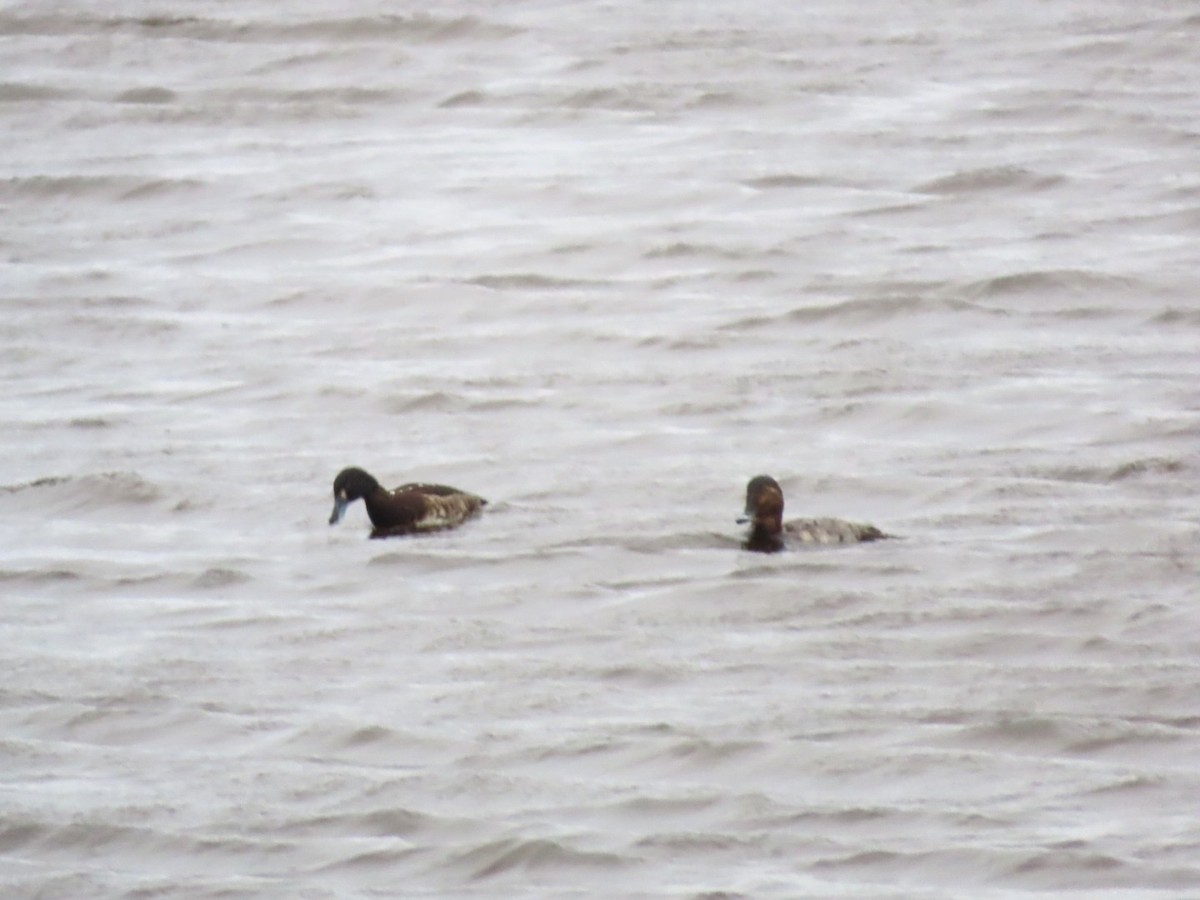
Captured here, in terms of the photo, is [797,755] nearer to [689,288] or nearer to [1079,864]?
[1079,864]

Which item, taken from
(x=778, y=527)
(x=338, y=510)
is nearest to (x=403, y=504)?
(x=338, y=510)

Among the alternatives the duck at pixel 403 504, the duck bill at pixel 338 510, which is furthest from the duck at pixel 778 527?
the duck bill at pixel 338 510

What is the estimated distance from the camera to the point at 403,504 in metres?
13.2

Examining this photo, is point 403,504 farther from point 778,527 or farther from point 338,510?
point 778,527

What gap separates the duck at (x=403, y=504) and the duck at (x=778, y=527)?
1.28 metres

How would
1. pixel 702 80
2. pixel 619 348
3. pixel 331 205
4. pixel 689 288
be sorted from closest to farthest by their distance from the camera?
pixel 619 348 → pixel 689 288 → pixel 331 205 → pixel 702 80

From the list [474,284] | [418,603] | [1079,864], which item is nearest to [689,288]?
[474,284]

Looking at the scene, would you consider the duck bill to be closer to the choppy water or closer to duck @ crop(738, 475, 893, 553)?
the choppy water

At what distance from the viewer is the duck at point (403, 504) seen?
42.9 feet

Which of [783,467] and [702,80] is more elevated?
[702,80]

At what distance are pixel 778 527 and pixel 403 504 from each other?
170cm

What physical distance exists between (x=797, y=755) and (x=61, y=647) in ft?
10.9

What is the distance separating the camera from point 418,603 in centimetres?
1213

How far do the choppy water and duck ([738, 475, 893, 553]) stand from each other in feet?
0.49
